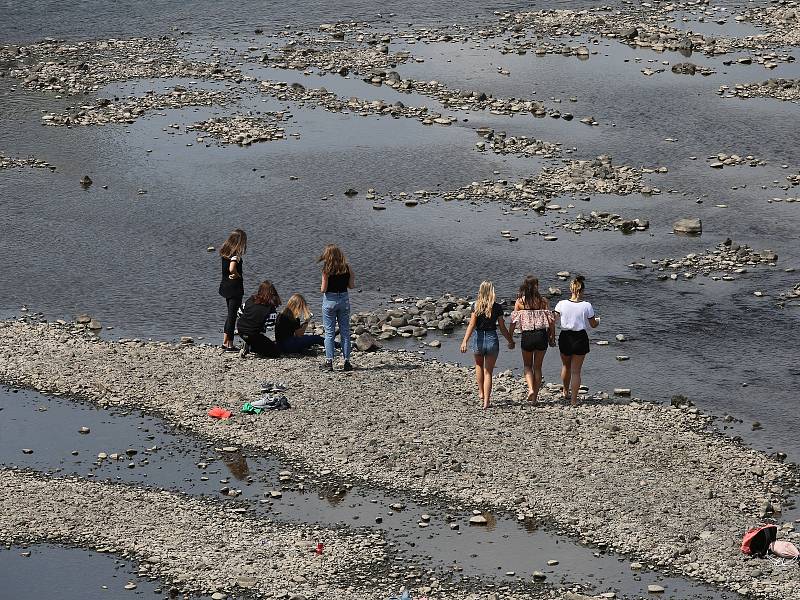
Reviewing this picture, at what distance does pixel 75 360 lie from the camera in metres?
27.8

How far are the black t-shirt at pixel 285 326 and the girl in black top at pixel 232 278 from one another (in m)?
1.04

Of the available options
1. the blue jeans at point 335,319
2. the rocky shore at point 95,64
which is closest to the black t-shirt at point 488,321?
the blue jeans at point 335,319

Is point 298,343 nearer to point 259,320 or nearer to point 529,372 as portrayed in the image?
point 259,320

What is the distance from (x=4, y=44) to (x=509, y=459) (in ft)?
137

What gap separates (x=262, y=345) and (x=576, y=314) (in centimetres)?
639

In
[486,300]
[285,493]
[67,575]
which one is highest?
[486,300]

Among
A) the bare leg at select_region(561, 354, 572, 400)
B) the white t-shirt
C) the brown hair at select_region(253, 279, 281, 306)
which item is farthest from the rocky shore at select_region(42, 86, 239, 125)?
the bare leg at select_region(561, 354, 572, 400)

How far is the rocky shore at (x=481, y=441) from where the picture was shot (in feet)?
68.8

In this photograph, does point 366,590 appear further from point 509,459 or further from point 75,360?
point 75,360

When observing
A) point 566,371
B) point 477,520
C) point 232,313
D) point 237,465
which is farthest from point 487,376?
point 232,313

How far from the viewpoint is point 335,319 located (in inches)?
1060

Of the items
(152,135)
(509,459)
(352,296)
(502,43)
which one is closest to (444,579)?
(509,459)

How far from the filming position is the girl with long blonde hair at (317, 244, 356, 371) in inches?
1051

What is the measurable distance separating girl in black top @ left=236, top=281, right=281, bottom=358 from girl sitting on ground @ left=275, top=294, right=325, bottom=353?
0.20 meters
